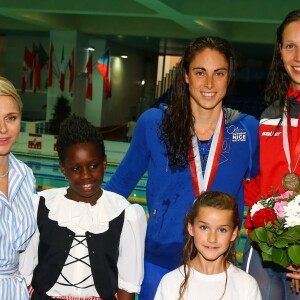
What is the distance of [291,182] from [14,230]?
1.06 m

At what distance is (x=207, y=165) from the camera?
224cm

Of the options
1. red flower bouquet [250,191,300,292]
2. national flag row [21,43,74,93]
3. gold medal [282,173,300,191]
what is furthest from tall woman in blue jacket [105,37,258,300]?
national flag row [21,43,74,93]

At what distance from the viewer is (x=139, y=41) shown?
15.7 metres

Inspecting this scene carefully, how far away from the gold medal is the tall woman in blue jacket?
0.71ft

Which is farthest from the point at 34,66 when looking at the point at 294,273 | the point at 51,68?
the point at 294,273

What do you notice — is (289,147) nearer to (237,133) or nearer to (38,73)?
(237,133)

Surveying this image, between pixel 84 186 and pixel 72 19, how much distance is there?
12.5m

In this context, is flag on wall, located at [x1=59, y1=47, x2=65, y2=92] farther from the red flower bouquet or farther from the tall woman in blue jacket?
the red flower bouquet

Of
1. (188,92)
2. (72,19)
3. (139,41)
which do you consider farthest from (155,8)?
(188,92)

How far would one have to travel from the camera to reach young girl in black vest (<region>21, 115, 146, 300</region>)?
6.82ft

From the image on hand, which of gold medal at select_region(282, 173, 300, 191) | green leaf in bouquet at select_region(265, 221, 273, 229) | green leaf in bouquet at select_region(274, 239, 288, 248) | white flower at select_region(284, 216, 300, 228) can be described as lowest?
green leaf in bouquet at select_region(274, 239, 288, 248)

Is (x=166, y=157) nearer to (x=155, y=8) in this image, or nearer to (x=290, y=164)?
(x=290, y=164)

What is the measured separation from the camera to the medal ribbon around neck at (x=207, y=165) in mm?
2223

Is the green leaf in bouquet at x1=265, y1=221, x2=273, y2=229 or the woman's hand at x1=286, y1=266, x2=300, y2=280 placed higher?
the green leaf in bouquet at x1=265, y1=221, x2=273, y2=229
